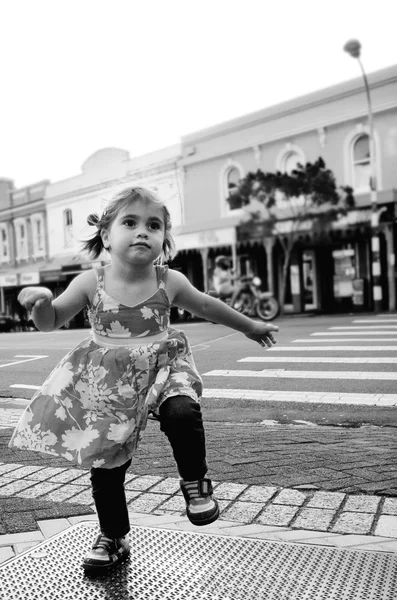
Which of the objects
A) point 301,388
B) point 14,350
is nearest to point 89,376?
point 301,388

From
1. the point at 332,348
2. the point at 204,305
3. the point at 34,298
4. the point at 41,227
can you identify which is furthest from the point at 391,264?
the point at 34,298

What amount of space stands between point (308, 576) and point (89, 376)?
1.10 meters

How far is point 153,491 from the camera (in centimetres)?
358

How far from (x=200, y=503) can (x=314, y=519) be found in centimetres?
91

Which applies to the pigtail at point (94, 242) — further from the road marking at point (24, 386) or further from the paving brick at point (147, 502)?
the road marking at point (24, 386)

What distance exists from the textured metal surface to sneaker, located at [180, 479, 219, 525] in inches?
10.4

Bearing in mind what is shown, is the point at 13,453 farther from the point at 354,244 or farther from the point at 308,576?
the point at 354,244

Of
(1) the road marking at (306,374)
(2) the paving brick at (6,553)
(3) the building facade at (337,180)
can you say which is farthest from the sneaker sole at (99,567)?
(3) the building facade at (337,180)

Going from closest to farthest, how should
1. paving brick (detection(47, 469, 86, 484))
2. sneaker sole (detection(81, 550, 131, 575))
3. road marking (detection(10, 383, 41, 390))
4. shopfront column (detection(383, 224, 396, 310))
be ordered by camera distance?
sneaker sole (detection(81, 550, 131, 575)), paving brick (detection(47, 469, 86, 484)), road marking (detection(10, 383, 41, 390)), shopfront column (detection(383, 224, 396, 310))

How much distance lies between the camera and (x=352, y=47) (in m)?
18.5

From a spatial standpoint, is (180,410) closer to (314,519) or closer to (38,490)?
(314,519)

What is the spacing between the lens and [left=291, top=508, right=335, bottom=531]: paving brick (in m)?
2.97

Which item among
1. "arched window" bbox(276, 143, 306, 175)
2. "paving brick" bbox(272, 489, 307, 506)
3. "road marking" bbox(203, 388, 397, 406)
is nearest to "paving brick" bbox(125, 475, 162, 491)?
"paving brick" bbox(272, 489, 307, 506)

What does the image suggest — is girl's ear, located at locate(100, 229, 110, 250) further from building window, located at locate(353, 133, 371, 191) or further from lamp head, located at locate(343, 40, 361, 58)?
building window, located at locate(353, 133, 371, 191)
